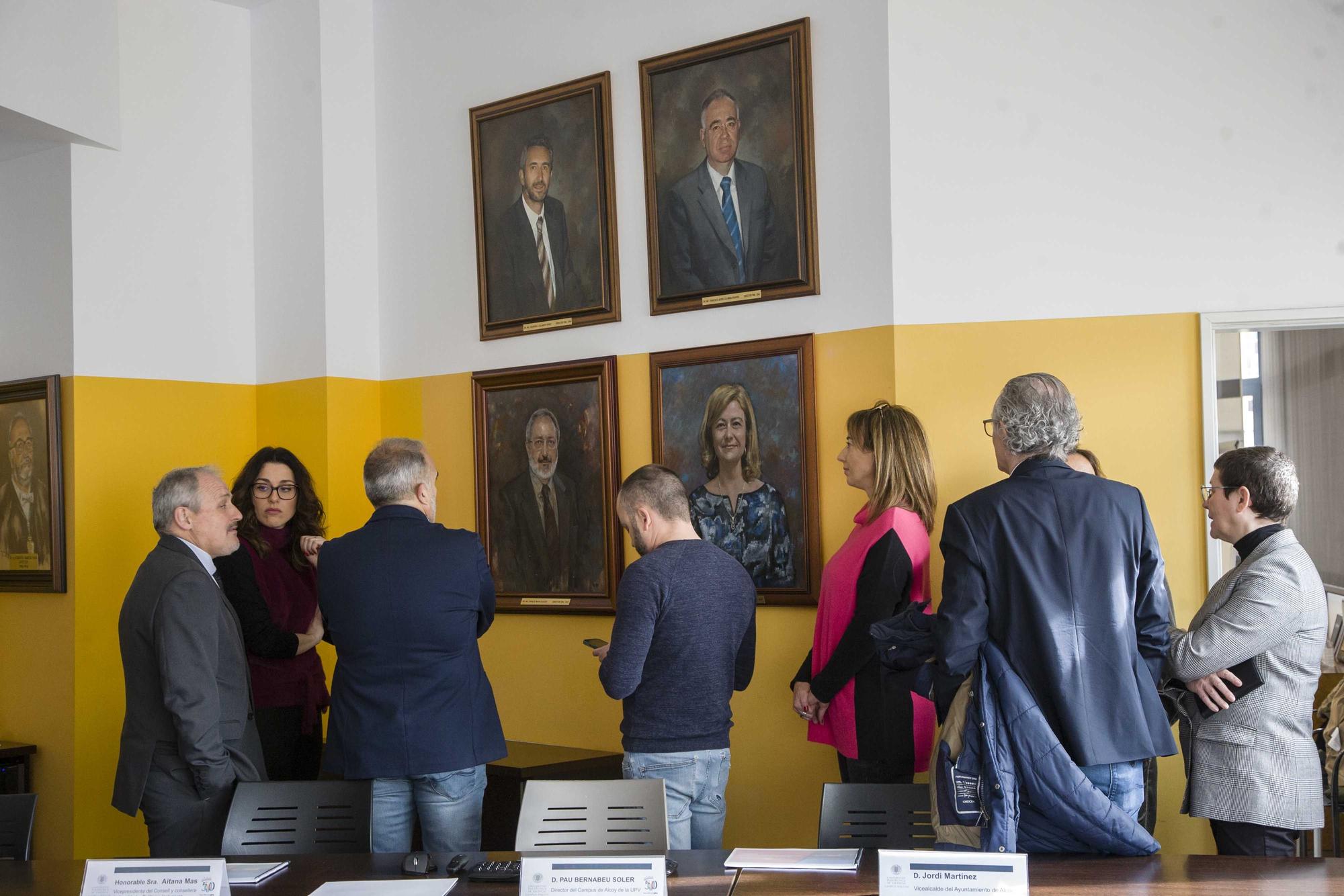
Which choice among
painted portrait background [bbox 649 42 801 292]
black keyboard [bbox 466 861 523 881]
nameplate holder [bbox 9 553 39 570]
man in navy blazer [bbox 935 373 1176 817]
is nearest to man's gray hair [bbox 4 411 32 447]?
nameplate holder [bbox 9 553 39 570]

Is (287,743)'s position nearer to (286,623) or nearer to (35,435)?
(286,623)

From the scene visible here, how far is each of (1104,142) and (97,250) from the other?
429cm

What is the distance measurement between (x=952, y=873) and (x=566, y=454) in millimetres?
3273

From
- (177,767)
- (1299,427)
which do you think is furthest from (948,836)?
(1299,427)

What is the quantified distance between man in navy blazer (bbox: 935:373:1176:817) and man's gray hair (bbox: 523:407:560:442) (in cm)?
269

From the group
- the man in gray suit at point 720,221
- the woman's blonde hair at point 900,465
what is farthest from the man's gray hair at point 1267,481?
the man in gray suit at point 720,221

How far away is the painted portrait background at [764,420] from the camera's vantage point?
15.4 feet

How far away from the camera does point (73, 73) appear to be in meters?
5.33

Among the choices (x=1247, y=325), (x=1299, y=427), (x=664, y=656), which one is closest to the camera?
(x=664, y=656)

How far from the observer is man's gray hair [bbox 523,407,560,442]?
540cm

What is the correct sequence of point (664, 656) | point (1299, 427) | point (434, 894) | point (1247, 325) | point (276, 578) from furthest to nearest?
point (1299, 427), point (276, 578), point (1247, 325), point (664, 656), point (434, 894)

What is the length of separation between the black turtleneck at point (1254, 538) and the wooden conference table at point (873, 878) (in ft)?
3.20

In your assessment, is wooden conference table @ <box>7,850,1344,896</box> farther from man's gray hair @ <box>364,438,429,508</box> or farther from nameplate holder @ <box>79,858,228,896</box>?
man's gray hair @ <box>364,438,429,508</box>

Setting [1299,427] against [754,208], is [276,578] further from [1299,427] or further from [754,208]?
[1299,427]
